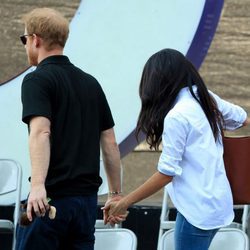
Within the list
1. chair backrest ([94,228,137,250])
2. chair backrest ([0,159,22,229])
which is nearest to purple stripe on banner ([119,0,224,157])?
chair backrest ([0,159,22,229])

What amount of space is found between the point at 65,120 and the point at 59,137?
75mm

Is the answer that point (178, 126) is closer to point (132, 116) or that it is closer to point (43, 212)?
point (43, 212)

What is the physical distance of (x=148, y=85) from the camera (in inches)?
118

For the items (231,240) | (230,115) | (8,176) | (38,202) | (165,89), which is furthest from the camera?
(8,176)

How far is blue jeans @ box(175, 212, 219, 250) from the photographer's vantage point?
2.96m

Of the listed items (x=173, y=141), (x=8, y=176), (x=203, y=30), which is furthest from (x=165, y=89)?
(x=203, y=30)

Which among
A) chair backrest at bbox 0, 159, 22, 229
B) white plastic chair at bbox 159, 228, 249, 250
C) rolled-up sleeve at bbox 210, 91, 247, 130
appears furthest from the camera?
chair backrest at bbox 0, 159, 22, 229

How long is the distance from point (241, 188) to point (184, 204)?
273 mm

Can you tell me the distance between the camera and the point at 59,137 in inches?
121

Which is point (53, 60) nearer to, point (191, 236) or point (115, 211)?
point (115, 211)

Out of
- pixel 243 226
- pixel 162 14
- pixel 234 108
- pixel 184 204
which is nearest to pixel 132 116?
pixel 162 14

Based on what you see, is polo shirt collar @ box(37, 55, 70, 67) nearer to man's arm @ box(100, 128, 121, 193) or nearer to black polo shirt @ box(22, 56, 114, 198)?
black polo shirt @ box(22, 56, 114, 198)

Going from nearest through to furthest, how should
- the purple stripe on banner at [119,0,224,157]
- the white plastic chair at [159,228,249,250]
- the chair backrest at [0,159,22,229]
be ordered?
1. the white plastic chair at [159,228,249,250]
2. the chair backrest at [0,159,22,229]
3. the purple stripe on banner at [119,0,224,157]

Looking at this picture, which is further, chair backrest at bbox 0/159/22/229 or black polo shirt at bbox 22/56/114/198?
chair backrest at bbox 0/159/22/229
